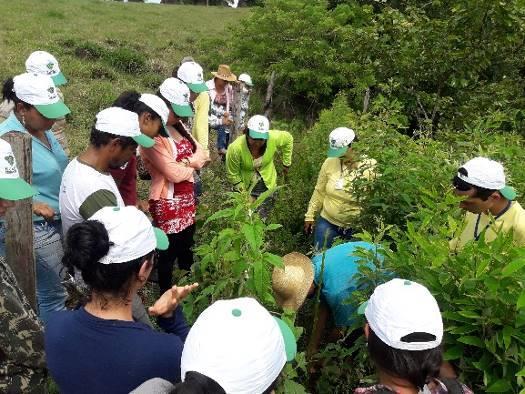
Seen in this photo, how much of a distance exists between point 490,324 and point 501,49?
6.05 meters

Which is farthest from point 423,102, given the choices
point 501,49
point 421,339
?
point 421,339

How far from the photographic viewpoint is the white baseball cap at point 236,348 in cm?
146

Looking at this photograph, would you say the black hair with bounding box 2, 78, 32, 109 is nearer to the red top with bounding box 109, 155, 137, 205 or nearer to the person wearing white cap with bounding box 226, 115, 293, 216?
the red top with bounding box 109, 155, 137, 205

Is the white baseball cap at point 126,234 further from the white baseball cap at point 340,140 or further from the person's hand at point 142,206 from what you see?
the white baseball cap at point 340,140

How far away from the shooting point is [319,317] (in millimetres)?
3287

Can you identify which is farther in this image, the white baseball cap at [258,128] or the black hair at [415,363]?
the white baseball cap at [258,128]

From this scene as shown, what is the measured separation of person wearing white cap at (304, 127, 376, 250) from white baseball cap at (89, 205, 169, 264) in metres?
2.36

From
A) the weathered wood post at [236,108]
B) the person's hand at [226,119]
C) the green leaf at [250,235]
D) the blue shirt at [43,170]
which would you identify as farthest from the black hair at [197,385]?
the weathered wood post at [236,108]

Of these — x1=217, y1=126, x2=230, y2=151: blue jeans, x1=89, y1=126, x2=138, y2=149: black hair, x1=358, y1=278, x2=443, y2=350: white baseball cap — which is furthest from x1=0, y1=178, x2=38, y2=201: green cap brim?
x1=217, y1=126, x2=230, y2=151: blue jeans

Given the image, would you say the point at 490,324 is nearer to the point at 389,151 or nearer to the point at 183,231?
the point at 389,151

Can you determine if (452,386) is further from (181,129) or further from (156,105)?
(181,129)

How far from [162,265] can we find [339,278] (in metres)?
1.62

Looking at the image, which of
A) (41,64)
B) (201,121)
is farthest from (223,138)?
(41,64)

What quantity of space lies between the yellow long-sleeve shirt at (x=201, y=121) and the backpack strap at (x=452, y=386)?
3903 mm
